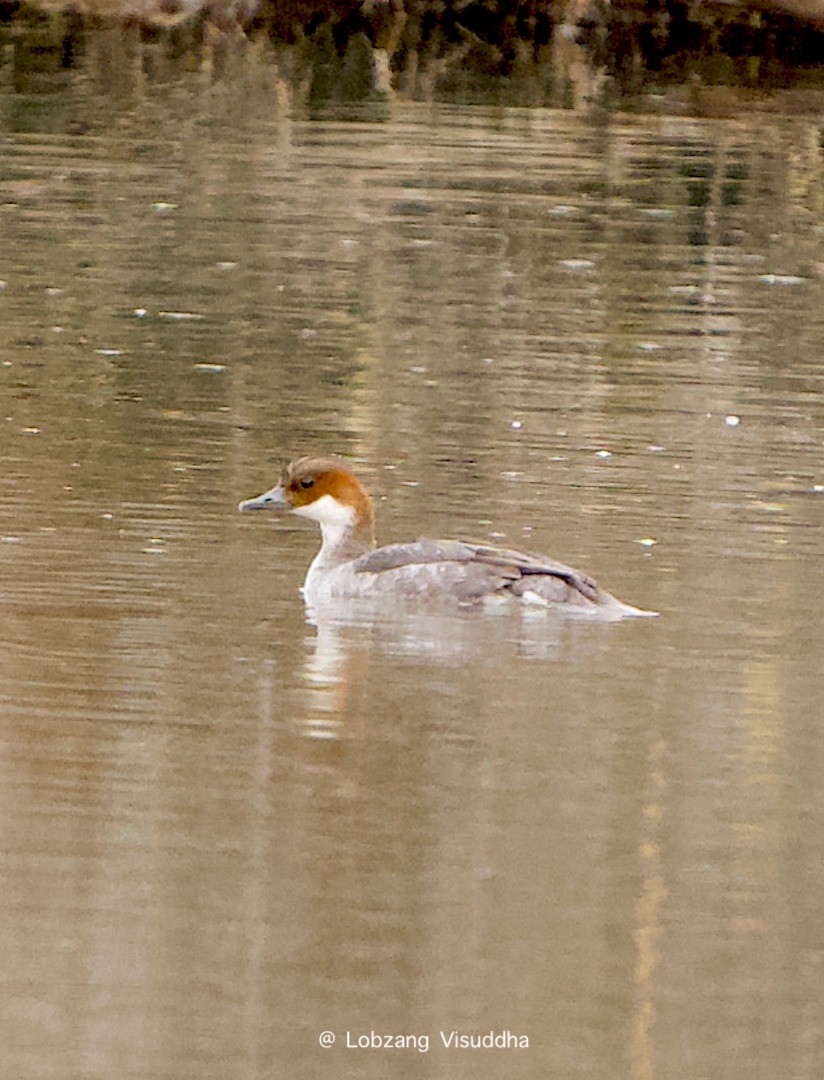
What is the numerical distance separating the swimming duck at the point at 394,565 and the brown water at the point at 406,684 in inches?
5.3

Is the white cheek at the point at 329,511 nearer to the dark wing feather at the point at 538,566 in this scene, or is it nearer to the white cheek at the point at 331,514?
the white cheek at the point at 331,514

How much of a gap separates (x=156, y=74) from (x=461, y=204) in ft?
34.2

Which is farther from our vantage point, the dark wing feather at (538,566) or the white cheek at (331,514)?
the white cheek at (331,514)

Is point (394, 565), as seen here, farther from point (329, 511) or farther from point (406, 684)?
point (406, 684)

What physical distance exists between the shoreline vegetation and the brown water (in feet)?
40.6

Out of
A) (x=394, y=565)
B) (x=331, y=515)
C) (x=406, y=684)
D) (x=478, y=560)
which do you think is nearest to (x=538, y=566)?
(x=478, y=560)

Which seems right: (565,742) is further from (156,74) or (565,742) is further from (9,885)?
(156,74)

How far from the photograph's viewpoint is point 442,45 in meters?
34.6

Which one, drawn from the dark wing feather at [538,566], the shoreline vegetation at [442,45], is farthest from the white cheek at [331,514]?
the shoreline vegetation at [442,45]

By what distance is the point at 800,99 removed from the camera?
2936 centimetres

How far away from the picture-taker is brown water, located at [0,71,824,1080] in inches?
226

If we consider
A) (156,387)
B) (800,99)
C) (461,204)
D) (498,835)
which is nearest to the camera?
(498,835)

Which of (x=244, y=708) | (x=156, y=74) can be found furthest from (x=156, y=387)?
(x=156, y=74)

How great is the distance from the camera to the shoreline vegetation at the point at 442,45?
29.8m
